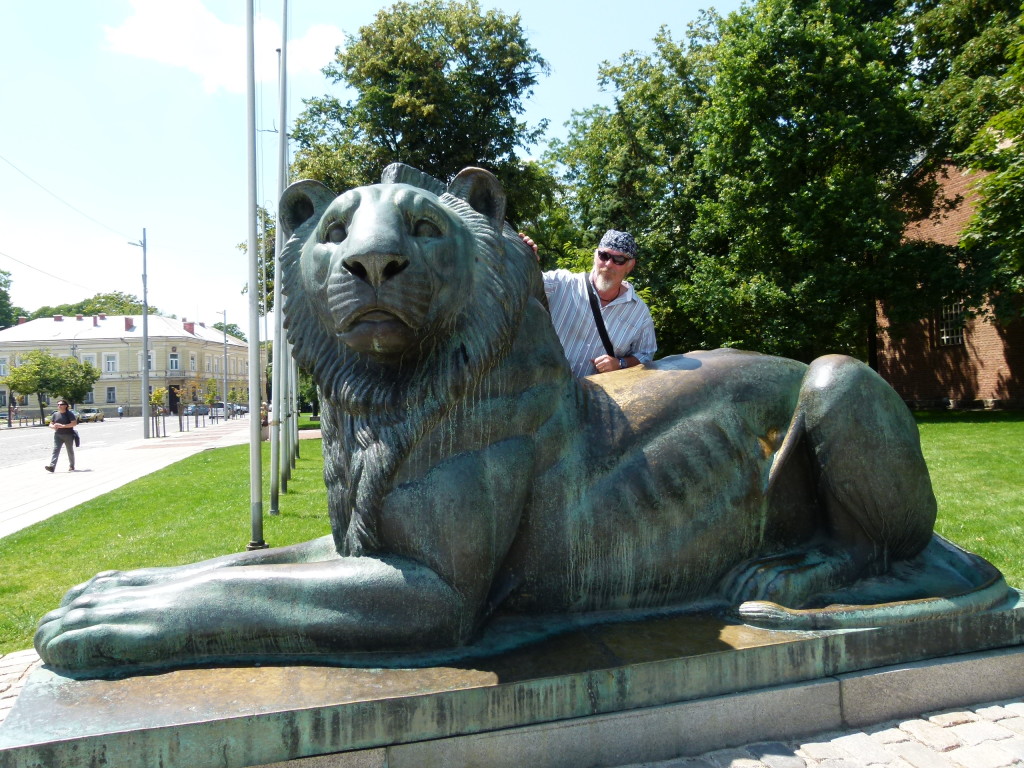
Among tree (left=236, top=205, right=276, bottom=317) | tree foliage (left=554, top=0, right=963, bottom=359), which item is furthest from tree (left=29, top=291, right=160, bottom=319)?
tree foliage (left=554, top=0, right=963, bottom=359)

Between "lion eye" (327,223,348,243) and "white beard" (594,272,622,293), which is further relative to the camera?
"white beard" (594,272,622,293)

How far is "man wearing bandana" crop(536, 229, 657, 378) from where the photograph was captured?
12.8 ft

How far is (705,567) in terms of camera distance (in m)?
3.00

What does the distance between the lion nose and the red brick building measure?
2625 cm

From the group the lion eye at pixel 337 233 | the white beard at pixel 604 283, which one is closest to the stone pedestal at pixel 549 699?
the lion eye at pixel 337 233

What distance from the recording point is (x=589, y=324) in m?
3.92

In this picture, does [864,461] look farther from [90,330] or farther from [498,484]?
[90,330]

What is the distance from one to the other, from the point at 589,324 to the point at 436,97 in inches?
845

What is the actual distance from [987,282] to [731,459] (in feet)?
77.2

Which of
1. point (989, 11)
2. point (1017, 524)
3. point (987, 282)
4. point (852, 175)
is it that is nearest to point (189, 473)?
point (1017, 524)

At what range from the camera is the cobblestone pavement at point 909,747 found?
247 centimetres

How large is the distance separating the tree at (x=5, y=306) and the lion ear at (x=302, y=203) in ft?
322

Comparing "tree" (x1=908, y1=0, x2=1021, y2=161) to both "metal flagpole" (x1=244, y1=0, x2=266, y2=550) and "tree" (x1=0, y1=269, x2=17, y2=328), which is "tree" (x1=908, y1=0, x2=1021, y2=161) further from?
"tree" (x1=0, y1=269, x2=17, y2=328)

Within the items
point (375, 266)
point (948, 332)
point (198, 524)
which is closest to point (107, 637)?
point (375, 266)
